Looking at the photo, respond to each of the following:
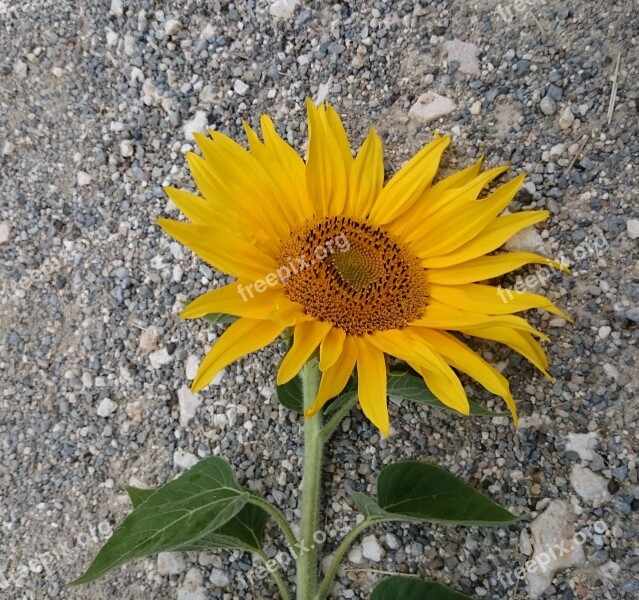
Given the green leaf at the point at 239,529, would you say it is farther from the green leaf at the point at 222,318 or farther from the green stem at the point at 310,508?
the green leaf at the point at 222,318

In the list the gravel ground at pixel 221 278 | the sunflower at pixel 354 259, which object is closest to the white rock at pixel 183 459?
the gravel ground at pixel 221 278

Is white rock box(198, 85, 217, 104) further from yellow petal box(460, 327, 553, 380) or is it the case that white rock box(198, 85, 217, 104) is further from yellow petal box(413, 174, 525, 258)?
yellow petal box(460, 327, 553, 380)

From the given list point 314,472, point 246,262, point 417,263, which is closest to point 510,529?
point 314,472

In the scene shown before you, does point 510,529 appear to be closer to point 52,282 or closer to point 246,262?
point 246,262

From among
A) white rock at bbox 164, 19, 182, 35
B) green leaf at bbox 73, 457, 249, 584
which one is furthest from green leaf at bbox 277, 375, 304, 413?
white rock at bbox 164, 19, 182, 35

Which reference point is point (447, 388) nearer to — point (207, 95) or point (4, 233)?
point (207, 95)

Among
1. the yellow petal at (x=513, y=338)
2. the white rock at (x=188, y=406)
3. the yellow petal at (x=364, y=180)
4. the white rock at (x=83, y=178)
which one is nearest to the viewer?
the yellow petal at (x=513, y=338)
